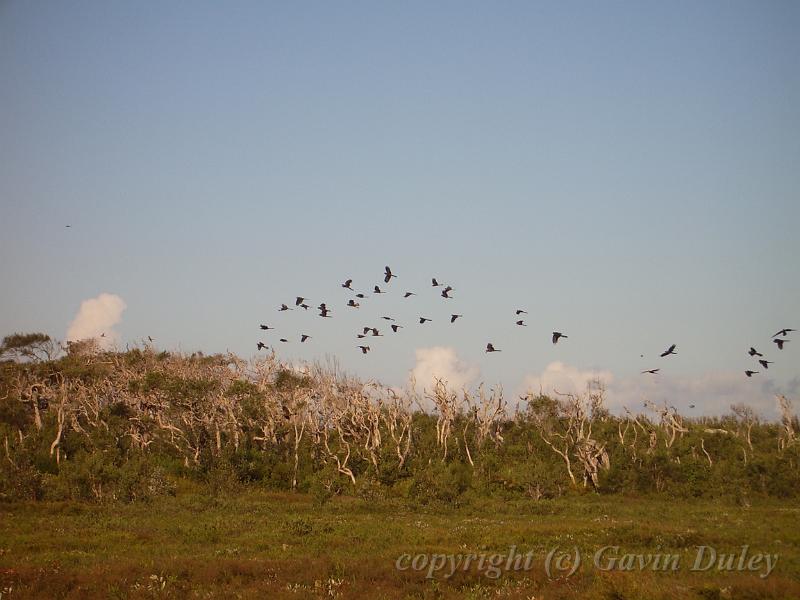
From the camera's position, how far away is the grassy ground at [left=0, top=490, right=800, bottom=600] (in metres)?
24.8

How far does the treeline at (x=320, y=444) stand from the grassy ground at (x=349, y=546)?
618cm

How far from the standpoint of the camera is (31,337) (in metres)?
87.1

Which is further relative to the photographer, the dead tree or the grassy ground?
the dead tree

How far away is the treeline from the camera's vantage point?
56000mm

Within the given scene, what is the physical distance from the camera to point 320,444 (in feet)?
228

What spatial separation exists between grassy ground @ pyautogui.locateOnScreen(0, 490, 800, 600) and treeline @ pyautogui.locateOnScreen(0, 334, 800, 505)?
243 inches

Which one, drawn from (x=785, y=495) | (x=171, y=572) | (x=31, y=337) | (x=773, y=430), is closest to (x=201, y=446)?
(x=31, y=337)

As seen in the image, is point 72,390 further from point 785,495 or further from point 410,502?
point 785,495

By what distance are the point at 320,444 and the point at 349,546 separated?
3686 centimetres

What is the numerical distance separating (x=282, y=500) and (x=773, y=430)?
59.6m

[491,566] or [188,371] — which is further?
[188,371]

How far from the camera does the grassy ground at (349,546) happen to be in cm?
2484

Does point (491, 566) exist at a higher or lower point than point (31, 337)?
lower

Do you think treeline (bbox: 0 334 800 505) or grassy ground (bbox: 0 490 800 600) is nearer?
grassy ground (bbox: 0 490 800 600)
